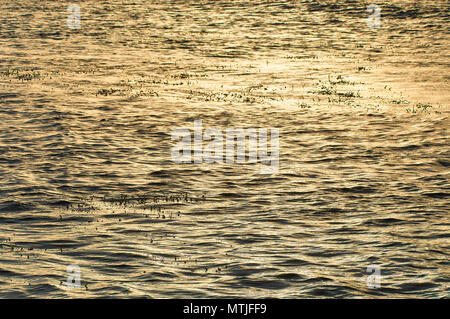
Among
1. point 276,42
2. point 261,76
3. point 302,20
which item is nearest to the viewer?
point 261,76

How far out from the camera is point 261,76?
99.7 feet

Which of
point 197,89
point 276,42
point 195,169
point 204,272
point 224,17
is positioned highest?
point 224,17

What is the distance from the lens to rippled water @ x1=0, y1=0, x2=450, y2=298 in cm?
1154

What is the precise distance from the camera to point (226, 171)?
17.7 m

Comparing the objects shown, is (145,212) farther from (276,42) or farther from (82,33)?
(82,33)

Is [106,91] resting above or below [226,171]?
above

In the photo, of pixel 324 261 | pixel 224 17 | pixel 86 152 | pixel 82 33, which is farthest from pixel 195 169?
pixel 224 17

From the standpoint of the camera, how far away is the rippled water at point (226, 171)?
1154 cm

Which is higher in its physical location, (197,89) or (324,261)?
(197,89)

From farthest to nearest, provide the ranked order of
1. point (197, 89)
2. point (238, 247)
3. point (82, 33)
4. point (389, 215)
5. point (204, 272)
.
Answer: point (82, 33) < point (197, 89) < point (389, 215) < point (238, 247) < point (204, 272)

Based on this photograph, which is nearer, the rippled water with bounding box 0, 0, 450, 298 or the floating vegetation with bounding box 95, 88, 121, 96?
the rippled water with bounding box 0, 0, 450, 298

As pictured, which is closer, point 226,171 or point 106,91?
point 226,171

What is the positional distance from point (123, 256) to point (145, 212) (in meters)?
2.51

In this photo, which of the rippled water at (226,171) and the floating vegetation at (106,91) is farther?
the floating vegetation at (106,91)
